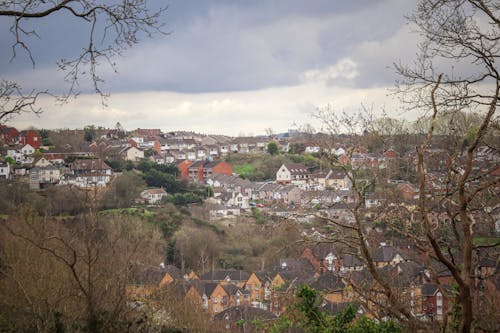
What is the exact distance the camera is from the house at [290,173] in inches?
1780

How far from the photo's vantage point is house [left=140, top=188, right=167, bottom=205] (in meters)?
36.3

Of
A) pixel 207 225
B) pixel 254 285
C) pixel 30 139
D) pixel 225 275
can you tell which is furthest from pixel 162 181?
pixel 254 285

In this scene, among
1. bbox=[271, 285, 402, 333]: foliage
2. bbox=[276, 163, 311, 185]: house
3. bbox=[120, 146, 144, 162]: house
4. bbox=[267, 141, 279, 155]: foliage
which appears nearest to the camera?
bbox=[271, 285, 402, 333]: foliage

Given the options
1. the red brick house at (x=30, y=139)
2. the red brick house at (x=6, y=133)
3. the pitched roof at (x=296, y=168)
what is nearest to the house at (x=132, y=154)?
the red brick house at (x=30, y=139)

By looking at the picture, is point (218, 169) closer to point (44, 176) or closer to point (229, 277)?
point (44, 176)

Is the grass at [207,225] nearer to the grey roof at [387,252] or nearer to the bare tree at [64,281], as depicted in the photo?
the grey roof at [387,252]

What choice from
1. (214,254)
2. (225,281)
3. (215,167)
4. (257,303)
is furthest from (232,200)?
(257,303)

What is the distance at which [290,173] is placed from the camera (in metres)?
46.3

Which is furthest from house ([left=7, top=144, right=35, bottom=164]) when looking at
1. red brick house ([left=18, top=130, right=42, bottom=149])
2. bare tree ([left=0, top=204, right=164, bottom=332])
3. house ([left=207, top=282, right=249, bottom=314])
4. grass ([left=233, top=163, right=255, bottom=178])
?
bare tree ([left=0, top=204, right=164, bottom=332])

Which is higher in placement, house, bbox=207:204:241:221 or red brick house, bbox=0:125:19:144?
red brick house, bbox=0:125:19:144

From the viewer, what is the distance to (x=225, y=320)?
1659 cm

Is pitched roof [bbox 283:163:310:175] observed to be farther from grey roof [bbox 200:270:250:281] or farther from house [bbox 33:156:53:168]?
grey roof [bbox 200:270:250:281]

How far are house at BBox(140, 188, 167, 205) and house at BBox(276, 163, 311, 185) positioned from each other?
1083cm

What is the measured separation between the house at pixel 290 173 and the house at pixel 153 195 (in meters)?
→ 10.8
